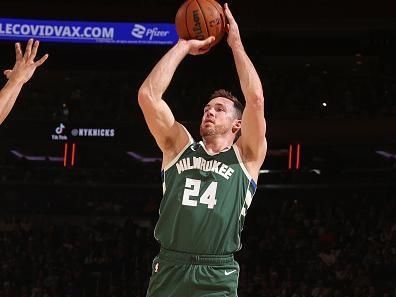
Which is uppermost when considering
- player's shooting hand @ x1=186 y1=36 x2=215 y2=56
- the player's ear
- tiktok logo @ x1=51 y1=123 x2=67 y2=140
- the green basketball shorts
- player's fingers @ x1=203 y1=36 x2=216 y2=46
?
tiktok logo @ x1=51 y1=123 x2=67 y2=140

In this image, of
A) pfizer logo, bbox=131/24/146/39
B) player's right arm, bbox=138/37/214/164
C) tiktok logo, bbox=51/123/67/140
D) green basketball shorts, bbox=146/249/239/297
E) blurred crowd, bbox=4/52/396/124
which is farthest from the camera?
pfizer logo, bbox=131/24/146/39

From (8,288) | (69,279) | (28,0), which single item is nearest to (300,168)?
(69,279)

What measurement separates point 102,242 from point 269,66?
21.3ft

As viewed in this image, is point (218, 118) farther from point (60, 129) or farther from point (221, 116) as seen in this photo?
point (60, 129)

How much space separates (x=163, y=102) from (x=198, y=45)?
427mm

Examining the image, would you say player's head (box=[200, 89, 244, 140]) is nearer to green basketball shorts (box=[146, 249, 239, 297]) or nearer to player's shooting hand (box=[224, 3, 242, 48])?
player's shooting hand (box=[224, 3, 242, 48])

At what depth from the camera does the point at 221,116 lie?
14.7 ft

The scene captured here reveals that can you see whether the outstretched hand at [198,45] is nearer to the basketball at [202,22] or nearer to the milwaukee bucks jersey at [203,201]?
the basketball at [202,22]

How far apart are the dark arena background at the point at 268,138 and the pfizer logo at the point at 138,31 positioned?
36cm

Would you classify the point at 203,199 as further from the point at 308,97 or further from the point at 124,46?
the point at 124,46

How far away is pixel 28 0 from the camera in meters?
19.2

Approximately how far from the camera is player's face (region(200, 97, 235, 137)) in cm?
442

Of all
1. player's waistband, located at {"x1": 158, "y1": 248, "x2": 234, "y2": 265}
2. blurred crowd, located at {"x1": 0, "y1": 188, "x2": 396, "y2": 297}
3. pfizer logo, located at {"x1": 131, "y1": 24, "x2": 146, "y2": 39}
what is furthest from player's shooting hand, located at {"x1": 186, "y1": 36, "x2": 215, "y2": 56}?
pfizer logo, located at {"x1": 131, "y1": 24, "x2": 146, "y2": 39}

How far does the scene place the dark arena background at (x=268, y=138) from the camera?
50.9 ft
